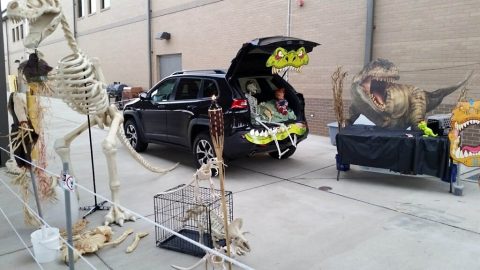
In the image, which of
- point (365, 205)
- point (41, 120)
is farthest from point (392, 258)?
point (41, 120)

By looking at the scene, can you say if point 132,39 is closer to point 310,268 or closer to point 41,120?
point 41,120

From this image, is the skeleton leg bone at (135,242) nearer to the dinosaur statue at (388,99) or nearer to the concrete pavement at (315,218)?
the concrete pavement at (315,218)

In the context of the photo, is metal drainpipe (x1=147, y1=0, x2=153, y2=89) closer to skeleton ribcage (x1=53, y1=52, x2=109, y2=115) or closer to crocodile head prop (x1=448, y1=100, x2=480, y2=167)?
skeleton ribcage (x1=53, y1=52, x2=109, y2=115)

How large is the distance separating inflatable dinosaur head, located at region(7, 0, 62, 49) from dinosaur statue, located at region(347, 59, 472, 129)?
492cm

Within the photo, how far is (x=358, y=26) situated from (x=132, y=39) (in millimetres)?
11744

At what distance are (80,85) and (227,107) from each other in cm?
236

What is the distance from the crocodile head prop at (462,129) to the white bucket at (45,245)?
502 centimetres

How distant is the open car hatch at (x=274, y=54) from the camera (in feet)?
19.9

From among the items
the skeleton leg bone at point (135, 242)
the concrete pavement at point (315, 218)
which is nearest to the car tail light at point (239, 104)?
the concrete pavement at point (315, 218)

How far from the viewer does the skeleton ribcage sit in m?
4.63

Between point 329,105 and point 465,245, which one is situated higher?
point 329,105

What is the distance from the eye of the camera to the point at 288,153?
8.00 metres

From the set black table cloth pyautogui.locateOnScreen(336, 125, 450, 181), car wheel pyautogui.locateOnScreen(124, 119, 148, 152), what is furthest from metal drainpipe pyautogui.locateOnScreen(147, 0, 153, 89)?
black table cloth pyautogui.locateOnScreen(336, 125, 450, 181)

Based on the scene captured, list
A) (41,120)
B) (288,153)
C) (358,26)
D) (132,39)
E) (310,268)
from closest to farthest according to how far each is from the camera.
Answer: (310,268) < (41,120) < (288,153) < (358,26) < (132,39)
